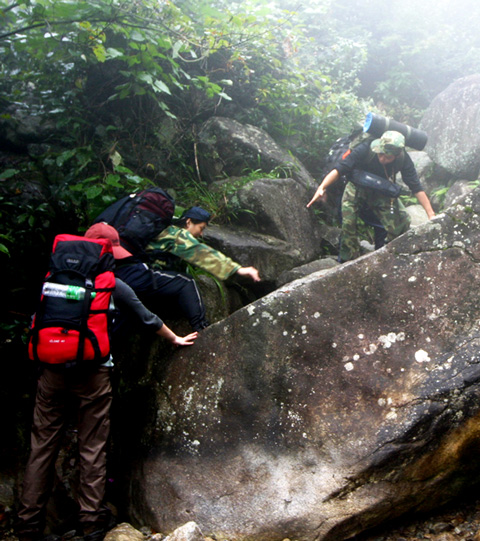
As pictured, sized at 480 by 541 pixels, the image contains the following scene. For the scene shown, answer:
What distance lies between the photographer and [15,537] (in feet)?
12.9

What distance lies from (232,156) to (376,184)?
237 cm

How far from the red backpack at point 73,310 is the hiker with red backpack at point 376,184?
3580mm

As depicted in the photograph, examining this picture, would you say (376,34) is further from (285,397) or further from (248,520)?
(248,520)

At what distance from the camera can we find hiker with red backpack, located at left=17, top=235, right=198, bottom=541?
11.3ft

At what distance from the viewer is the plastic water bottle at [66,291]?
3439 millimetres

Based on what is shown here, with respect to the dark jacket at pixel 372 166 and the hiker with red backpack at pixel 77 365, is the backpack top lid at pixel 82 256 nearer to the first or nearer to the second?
the hiker with red backpack at pixel 77 365

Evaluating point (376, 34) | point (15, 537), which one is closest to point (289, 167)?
point (15, 537)

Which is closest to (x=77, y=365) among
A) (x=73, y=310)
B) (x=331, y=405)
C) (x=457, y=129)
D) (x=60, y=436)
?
(x=73, y=310)

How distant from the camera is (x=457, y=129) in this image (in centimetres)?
915

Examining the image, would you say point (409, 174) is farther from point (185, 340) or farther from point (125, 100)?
point (125, 100)

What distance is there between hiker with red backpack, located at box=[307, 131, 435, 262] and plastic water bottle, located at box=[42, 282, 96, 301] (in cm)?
373

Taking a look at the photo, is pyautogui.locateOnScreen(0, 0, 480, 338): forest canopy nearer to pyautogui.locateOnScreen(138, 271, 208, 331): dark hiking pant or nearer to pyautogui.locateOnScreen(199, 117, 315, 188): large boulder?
pyautogui.locateOnScreen(199, 117, 315, 188): large boulder

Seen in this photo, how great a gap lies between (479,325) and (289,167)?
4438mm

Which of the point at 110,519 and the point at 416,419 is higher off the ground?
the point at 416,419
